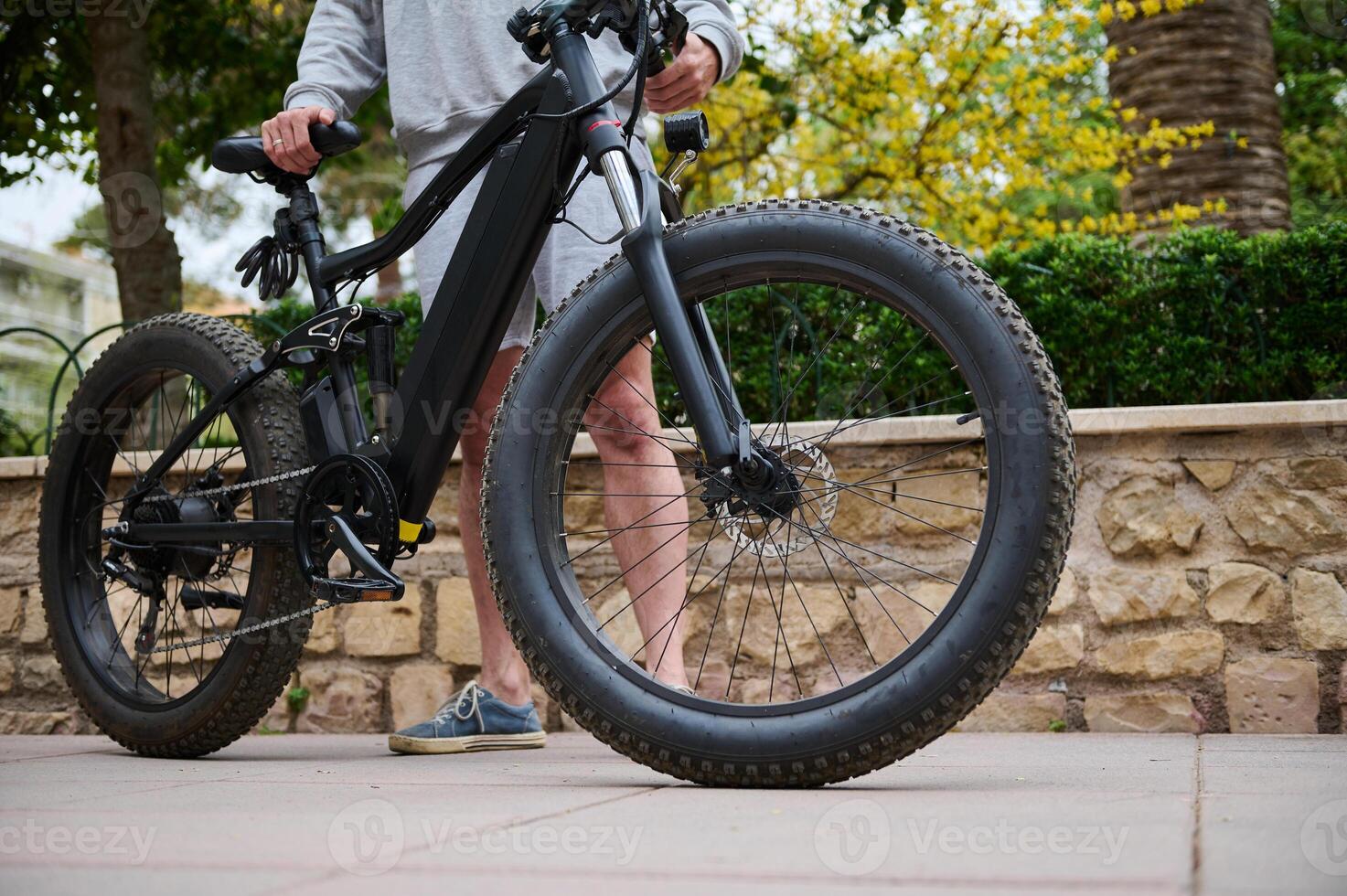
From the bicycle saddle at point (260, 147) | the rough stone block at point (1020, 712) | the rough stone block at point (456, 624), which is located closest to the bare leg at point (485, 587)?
the bicycle saddle at point (260, 147)

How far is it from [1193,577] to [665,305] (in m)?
1.99

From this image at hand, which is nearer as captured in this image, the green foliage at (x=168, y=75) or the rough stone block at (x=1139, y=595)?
the rough stone block at (x=1139, y=595)

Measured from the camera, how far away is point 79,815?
1618mm

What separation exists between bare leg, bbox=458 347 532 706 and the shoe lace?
0.08 metres

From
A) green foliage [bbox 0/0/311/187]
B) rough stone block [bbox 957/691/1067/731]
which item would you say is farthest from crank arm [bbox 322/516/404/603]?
green foliage [bbox 0/0/311/187]

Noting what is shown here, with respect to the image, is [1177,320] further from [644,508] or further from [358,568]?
[358,568]

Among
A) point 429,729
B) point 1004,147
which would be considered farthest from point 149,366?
point 1004,147

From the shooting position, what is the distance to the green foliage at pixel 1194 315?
3.39 m

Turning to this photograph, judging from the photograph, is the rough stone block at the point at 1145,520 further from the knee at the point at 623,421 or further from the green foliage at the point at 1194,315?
the knee at the point at 623,421

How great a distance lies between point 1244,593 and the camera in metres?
3.15

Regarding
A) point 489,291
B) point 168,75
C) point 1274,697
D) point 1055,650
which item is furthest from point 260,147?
point 168,75

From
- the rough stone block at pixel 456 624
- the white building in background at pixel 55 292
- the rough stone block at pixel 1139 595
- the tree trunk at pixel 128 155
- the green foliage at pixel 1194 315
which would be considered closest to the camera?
the rough stone block at pixel 1139 595

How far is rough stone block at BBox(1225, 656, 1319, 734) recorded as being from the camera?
3.09 meters

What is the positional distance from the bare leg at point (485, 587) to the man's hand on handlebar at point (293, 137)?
647mm
